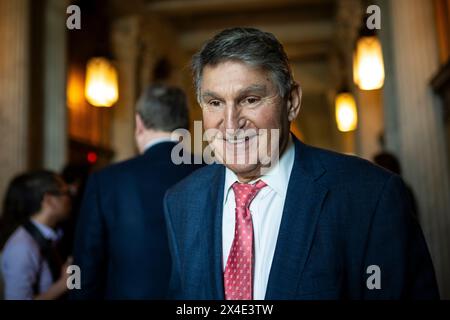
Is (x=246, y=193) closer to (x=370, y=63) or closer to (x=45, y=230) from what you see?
(x=45, y=230)

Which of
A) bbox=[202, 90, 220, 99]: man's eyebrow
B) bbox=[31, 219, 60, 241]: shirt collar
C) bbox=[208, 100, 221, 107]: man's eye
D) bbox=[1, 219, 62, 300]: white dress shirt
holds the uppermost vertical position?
bbox=[202, 90, 220, 99]: man's eyebrow

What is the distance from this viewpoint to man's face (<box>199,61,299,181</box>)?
4.44 feet

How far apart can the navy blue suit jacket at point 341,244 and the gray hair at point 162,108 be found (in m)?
1.32

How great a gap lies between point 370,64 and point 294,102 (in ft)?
13.6

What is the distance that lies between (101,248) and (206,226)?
123 centimetres

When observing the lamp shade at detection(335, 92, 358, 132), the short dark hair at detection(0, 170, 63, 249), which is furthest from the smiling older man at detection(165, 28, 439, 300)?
the lamp shade at detection(335, 92, 358, 132)

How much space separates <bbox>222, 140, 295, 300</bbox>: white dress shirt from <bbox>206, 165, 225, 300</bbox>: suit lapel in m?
0.02

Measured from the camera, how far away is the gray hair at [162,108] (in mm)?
2623

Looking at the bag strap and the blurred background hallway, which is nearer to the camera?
the bag strap

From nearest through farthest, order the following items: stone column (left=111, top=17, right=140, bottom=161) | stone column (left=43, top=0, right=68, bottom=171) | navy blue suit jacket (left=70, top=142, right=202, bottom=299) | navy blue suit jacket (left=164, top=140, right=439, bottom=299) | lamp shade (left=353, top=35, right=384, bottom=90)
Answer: navy blue suit jacket (left=164, top=140, right=439, bottom=299)
navy blue suit jacket (left=70, top=142, right=202, bottom=299)
lamp shade (left=353, top=35, right=384, bottom=90)
stone column (left=43, top=0, right=68, bottom=171)
stone column (left=111, top=17, right=140, bottom=161)

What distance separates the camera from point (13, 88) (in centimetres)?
512

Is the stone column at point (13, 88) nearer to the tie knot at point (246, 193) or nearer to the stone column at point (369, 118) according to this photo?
the tie knot at point (246, 193)

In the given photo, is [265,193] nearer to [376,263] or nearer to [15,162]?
[376,263]

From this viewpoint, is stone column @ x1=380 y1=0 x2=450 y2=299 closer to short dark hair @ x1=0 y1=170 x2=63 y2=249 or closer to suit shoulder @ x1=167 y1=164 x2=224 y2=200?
short dark hair @ x1=0 y1=170 x2=63 y2=249
